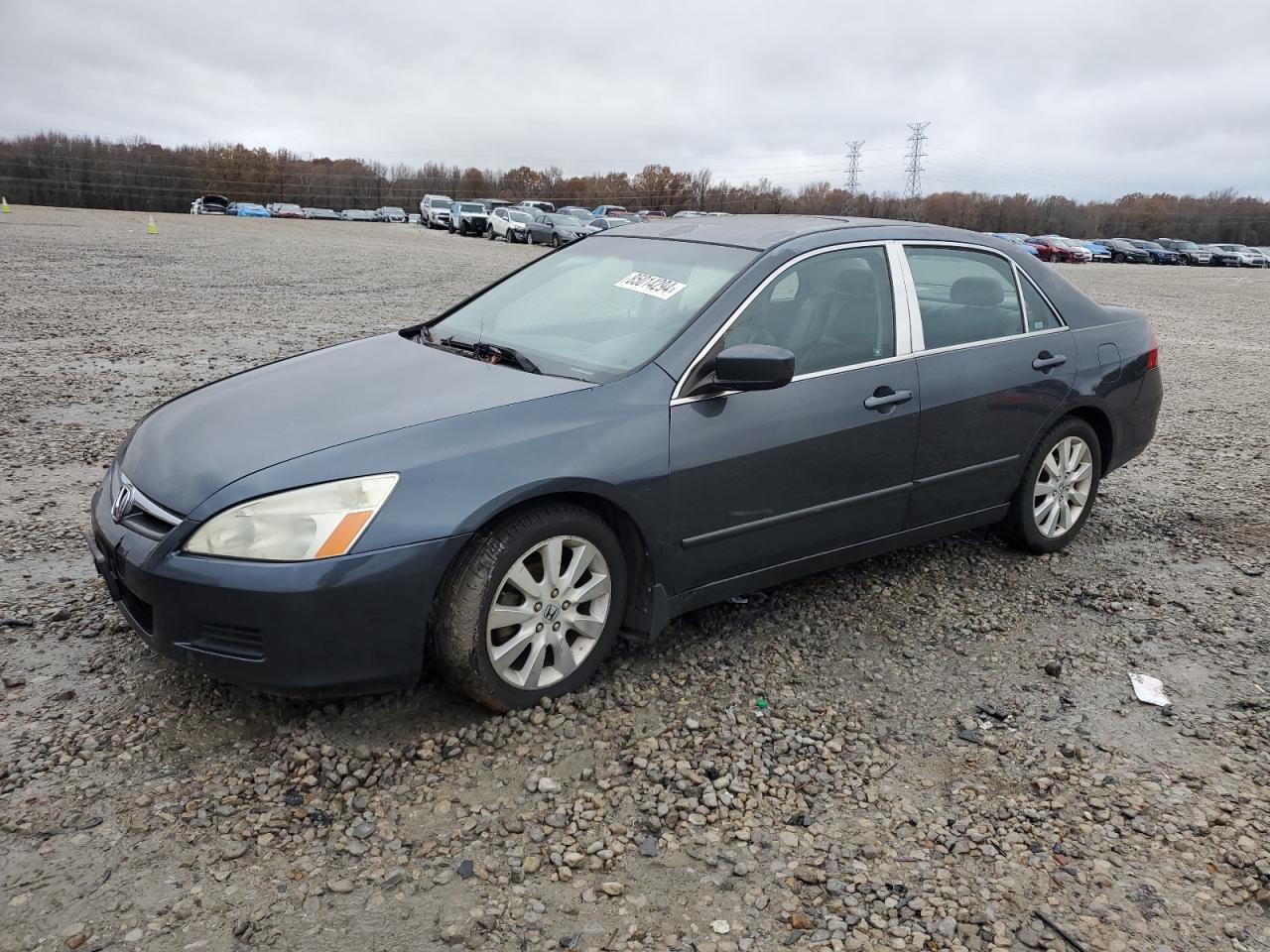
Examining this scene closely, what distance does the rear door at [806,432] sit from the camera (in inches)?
136

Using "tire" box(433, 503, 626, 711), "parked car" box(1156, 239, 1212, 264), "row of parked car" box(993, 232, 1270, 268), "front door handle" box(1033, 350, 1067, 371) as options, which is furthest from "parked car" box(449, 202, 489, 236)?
"tire" box(433, 503, 626, 711)

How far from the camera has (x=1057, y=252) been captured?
47812 mm

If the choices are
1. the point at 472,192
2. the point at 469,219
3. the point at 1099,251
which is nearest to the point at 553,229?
the point at 469,219

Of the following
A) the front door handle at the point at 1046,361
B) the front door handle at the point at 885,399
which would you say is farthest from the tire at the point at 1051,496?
the front door handle at the point at 885,399

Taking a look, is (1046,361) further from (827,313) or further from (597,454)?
(597,454)

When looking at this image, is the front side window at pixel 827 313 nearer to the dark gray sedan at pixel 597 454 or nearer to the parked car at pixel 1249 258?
the dark gray sedan at pixel 597 454

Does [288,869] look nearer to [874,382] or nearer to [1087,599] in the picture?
[874,382]

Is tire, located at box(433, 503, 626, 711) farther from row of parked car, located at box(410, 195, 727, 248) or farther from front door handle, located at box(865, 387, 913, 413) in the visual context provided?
row of parked car, located at box(410, 195, 727, 248)

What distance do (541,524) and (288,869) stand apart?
120 cm

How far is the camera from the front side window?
3.72m

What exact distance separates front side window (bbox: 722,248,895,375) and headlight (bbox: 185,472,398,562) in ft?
4.90

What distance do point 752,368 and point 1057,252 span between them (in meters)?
50.2

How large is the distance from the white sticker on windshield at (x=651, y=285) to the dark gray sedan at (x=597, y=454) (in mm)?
16

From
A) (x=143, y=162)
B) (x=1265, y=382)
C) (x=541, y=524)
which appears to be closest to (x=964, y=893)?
(x=541, y=524)
